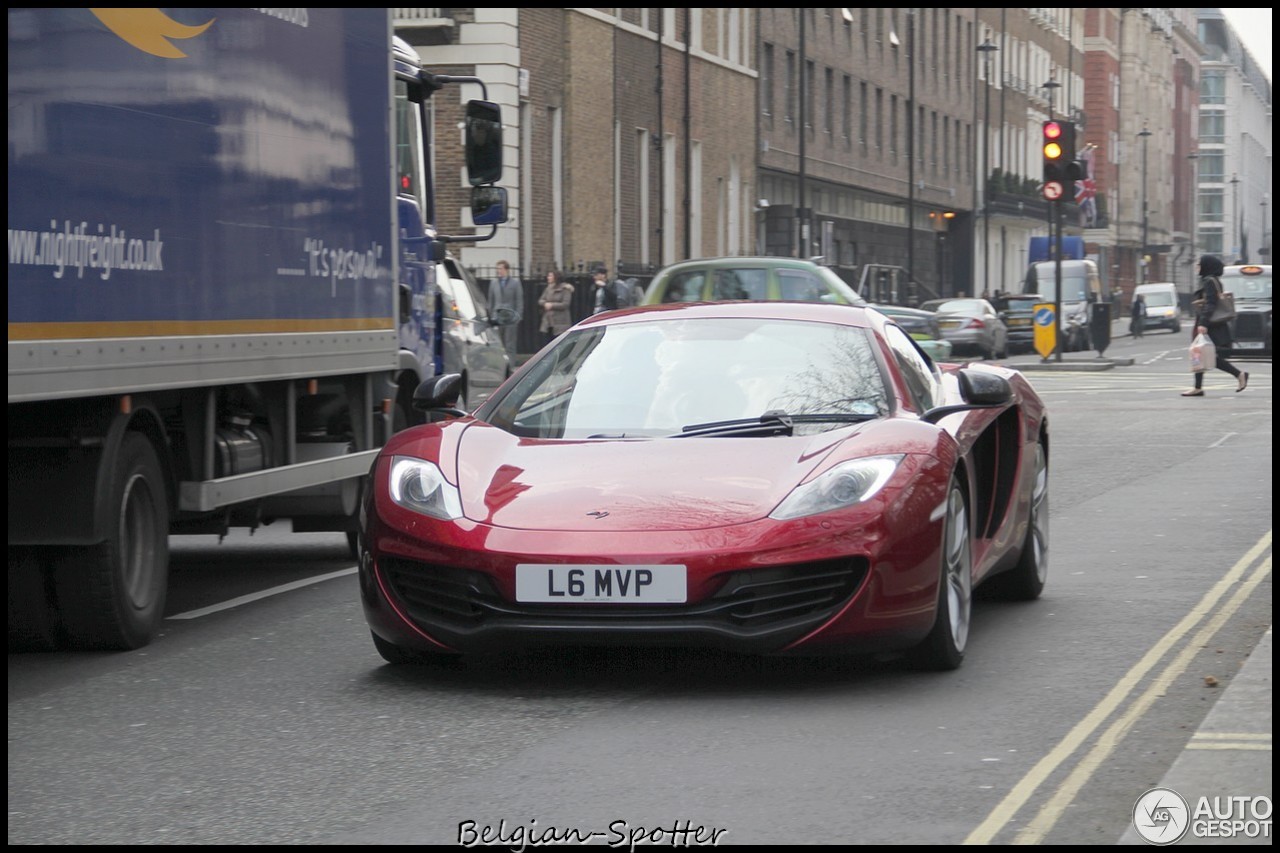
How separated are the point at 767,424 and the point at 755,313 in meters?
0.91

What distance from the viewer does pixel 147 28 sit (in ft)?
26.2

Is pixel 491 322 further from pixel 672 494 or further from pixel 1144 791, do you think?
pixel 1144 791

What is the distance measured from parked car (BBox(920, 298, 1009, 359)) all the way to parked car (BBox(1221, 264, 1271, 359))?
4.58m

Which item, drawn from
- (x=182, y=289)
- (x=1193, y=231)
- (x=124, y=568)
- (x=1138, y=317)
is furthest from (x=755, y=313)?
(x=1193, y=231)

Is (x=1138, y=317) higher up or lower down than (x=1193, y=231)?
lower down

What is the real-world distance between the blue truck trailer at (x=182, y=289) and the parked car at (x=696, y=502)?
105 cm

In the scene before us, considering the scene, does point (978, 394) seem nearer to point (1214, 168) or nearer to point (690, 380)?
point (690, 380)

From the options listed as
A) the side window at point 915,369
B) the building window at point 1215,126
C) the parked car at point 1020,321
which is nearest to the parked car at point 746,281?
the side window at point 915,369

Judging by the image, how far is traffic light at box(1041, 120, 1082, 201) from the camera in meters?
31.5

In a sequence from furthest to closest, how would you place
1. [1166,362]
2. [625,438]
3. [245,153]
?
[1166,362]
[245,153]
[625,438]

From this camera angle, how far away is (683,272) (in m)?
23.7

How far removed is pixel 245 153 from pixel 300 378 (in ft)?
4.22

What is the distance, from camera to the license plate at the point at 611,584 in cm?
680

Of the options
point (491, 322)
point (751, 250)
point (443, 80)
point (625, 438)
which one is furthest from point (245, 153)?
point (751, 250)
